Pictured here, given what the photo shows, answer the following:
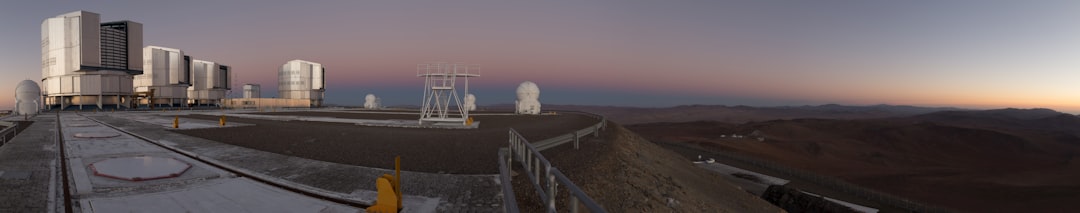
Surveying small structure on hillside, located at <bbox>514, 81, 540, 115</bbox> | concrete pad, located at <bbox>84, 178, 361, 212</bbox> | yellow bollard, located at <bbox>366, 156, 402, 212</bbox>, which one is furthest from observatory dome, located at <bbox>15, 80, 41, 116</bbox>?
yellow bollard, located at <bbox>366, 156, 402, 212</bbox>

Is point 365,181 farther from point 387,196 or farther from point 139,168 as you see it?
point 139,168

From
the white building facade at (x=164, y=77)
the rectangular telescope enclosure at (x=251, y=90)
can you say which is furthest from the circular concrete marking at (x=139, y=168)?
the rectangular telescope enclosure at (x=251, y=90)

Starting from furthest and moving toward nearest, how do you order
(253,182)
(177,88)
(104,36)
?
(177,88) < (104,36) < (253,182)

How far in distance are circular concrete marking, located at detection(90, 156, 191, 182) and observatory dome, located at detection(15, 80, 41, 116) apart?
168 feet

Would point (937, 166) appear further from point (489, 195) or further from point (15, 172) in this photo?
point (15, 172)

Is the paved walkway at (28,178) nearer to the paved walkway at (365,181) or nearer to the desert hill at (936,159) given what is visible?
the paved walkway at (365,181)

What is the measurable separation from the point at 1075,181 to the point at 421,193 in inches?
1469

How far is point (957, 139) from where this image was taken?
4759cm

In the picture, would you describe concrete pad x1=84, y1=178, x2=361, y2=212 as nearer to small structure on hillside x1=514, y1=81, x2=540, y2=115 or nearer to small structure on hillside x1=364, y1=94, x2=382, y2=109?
small structure on hillside x1=514, y1=81, x2=540, y2=115

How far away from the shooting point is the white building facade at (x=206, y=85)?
7244cm

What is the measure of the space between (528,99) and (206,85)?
221 feet

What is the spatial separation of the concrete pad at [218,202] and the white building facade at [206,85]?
85.7 metres

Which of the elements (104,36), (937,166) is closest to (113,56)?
(104,36)

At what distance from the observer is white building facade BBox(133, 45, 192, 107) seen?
58750 mm
